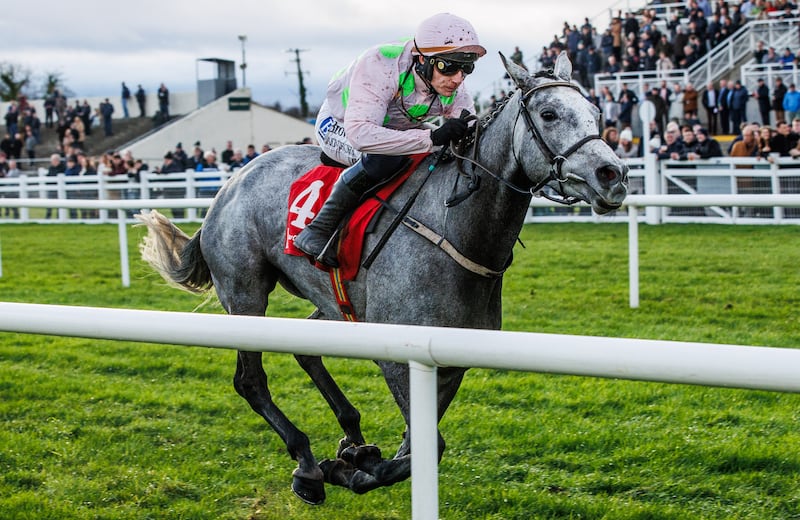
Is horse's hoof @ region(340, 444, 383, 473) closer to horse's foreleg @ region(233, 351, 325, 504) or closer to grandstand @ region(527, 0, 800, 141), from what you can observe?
horse's foreleg @ region(233, 351, 325, 504)

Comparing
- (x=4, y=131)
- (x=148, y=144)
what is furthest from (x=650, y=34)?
(x=4, y=131)

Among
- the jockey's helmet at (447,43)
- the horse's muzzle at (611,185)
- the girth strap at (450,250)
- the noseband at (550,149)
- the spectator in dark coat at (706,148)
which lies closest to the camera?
the horse's muzzle at (611,185)

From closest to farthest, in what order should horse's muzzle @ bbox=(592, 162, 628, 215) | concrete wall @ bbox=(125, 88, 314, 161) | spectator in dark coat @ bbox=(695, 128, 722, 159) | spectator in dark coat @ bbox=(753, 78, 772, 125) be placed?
1. horse's muzzle @ bbox=(592, 162, 628, 215)
2. spectator in dark coat @ bbox=(695, 128, 722, 159)
3. spectator in dark coat @ bbox=(753, 78, 772, 125)
4. concrete wall @ bbox=(125, 88, 314, 161)

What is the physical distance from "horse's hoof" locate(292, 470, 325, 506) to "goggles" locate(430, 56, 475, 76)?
1713 millimetres

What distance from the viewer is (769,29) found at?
21.6 meters

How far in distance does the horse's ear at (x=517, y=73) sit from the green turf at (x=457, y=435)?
1.59 meters

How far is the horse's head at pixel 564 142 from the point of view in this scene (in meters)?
3.06

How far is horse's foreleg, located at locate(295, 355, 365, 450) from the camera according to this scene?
4281mm

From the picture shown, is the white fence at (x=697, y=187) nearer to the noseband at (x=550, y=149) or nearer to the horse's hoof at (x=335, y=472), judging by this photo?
the horse's hoof at (x=335, y=472)

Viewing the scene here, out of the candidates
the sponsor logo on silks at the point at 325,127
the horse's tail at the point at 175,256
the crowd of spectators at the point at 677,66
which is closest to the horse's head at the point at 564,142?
the sponsor logo on silks at the point at 325,127

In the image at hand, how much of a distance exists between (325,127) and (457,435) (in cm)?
159

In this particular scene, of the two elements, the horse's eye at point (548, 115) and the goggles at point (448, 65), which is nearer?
the horse's eye at point (548, 115)

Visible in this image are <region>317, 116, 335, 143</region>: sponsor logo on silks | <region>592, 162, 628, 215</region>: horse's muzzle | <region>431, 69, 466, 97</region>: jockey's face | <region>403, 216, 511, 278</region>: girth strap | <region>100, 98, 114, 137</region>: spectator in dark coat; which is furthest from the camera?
<region>100, 98, 114, 137</region>: spectator in dark coat

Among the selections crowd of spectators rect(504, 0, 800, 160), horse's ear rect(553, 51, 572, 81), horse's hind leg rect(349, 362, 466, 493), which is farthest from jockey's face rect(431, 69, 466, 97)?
crowd of spectators rect(504, 0, 800, 160)
